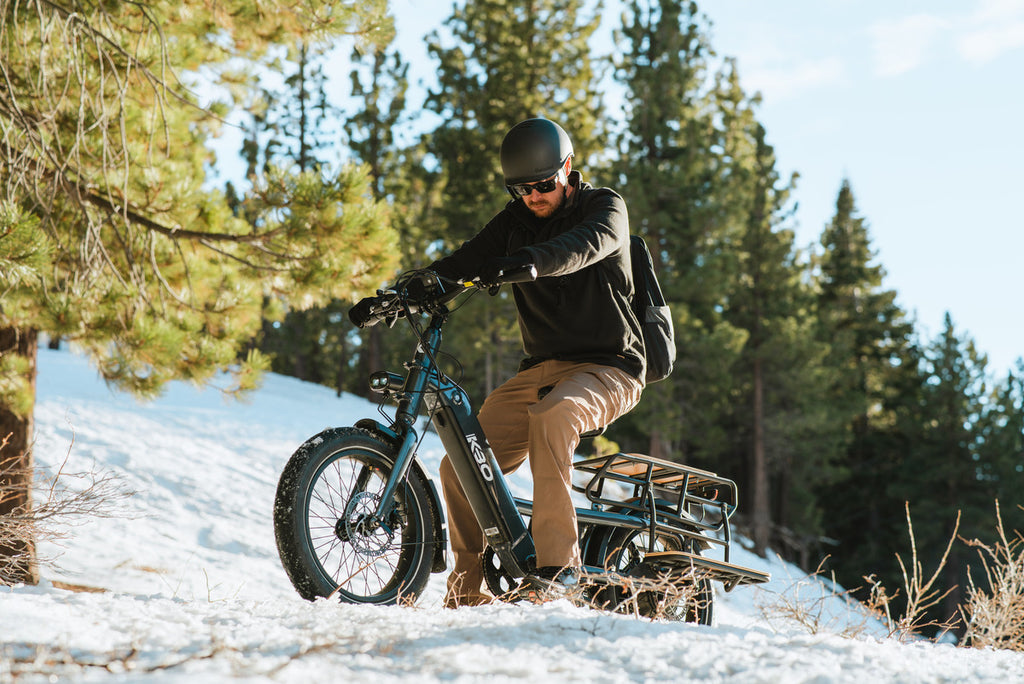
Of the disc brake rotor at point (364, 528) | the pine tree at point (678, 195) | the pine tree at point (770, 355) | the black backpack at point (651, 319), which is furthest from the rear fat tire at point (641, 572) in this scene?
the pine tree at point (770, 355)

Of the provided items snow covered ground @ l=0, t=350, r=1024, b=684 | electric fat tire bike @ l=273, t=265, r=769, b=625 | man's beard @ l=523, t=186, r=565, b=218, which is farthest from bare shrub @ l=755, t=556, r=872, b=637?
man's beard @ l=523, t=186, r=565, b=218

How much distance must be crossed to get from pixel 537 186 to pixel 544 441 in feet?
3.42

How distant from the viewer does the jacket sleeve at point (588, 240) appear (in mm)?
2973

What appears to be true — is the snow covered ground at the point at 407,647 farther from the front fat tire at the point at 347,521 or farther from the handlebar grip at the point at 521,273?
the handlebar grip at the point at 521,273

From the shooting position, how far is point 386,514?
10.0ft

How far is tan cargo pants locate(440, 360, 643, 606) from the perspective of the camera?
10.5ft

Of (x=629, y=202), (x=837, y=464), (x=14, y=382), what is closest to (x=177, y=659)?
(x=14, y=382)

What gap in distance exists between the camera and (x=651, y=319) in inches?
145

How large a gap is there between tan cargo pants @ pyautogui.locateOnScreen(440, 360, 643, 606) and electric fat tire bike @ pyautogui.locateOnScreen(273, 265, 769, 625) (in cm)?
13

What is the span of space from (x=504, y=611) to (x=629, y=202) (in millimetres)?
18431

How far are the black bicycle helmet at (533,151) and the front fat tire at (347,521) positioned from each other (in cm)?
121

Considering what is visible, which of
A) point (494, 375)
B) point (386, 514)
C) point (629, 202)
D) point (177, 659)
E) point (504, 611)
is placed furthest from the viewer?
point (494, 375)

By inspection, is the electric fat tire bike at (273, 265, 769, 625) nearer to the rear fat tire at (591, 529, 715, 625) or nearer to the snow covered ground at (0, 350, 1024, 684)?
the rear fat tire at (591, 529, 715, 625)

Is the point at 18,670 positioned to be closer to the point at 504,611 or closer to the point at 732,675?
the point at 504,611
